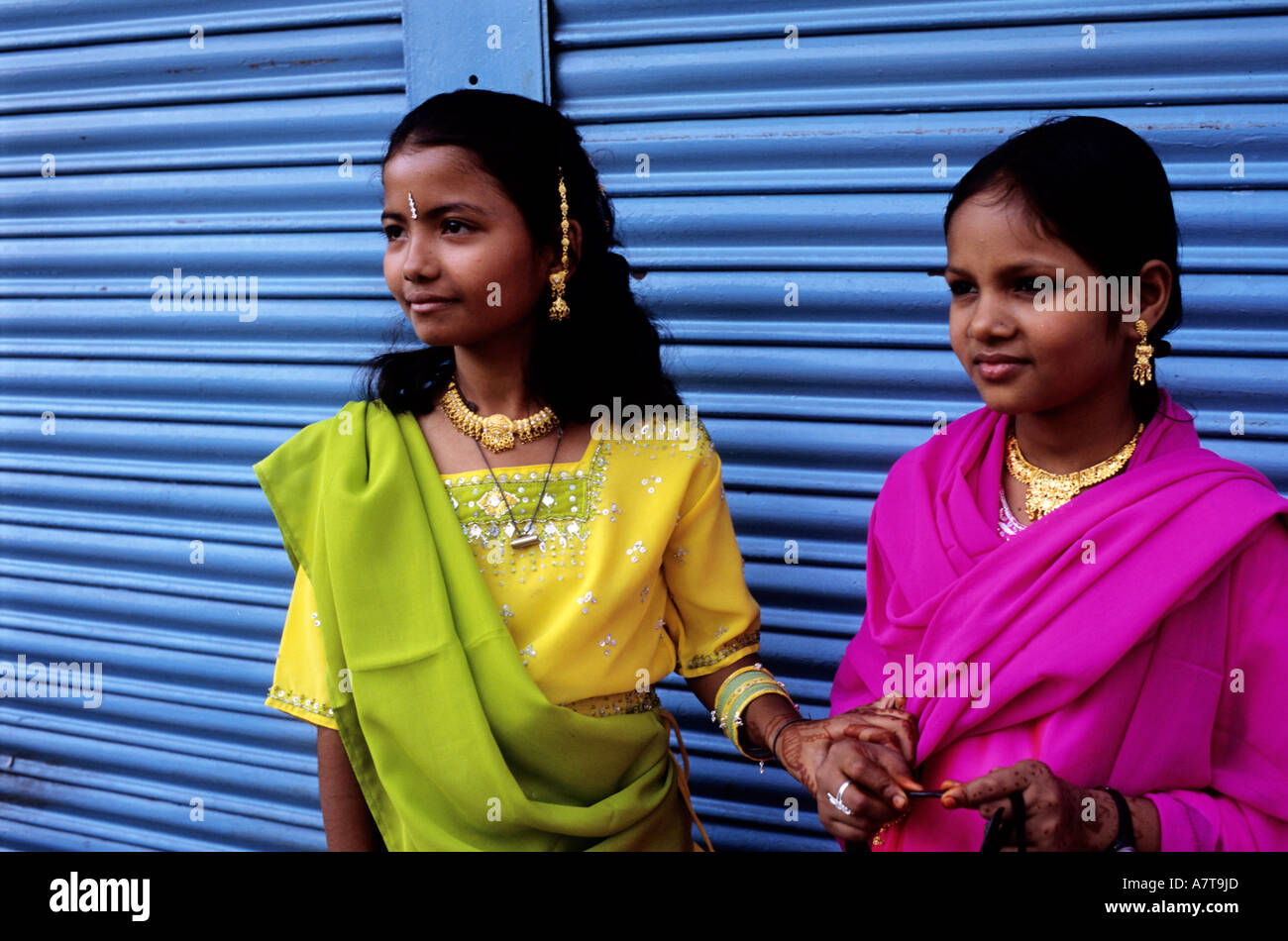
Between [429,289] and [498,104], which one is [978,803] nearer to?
[429,289]

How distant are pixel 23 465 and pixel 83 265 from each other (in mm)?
724

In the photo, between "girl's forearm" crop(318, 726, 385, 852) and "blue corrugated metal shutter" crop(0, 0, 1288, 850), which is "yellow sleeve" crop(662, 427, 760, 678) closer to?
"blue corrugated metal shutter" crop(0, 0, 1288, 850)

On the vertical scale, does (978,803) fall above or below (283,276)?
below

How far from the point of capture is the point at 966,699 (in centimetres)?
160

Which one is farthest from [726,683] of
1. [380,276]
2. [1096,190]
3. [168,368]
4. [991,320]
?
[168,368]

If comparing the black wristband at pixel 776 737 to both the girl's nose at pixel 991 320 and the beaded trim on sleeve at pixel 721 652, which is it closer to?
the beaded trim on sleeve at pixel 721 652

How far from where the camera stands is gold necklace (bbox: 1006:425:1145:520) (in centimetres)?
167

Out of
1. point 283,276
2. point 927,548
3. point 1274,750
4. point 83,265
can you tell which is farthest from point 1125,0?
point 83,265

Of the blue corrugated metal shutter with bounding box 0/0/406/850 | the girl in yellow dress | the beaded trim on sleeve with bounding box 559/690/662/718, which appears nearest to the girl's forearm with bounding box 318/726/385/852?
the girl in yellow dress

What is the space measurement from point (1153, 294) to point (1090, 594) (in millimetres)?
488

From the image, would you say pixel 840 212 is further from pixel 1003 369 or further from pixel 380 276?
pixel 380 276

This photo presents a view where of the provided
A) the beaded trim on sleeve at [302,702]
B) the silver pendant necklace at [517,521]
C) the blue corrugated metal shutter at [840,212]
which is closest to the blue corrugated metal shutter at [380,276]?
the blue corrugated metal shutter at [840,212]

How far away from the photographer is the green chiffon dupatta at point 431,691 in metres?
1.83

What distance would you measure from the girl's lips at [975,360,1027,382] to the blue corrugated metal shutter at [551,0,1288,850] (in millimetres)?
913
